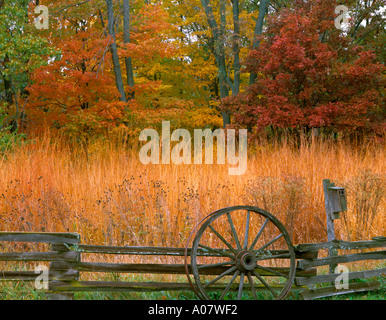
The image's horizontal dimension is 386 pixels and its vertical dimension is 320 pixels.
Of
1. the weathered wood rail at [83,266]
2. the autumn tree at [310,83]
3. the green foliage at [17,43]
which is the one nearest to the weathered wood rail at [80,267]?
the weathered wood rail at [83,266]

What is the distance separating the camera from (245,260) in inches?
158

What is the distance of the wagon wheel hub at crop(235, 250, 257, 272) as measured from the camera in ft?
13.0

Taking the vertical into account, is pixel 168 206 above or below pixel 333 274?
above

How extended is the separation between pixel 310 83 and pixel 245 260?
10.0m

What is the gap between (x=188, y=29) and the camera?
67.5ft

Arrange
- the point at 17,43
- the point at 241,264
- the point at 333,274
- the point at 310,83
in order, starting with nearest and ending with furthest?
1. the point at 241,264
2. the point at 333,274
3. the point at 17,43
4. the point at 310,83

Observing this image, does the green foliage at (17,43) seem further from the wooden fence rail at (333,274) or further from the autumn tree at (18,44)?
the wooden fence rail at (333,274)

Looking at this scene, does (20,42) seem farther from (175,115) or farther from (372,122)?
(372,122)

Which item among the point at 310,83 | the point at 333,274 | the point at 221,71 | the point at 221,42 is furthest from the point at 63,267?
the point at 221,71

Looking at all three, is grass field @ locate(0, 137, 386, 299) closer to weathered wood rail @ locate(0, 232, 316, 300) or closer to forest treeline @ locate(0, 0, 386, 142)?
weathered wood rail @ locate(0, 232, 316, 300)

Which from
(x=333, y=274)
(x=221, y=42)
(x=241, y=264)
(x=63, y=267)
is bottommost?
(x=333, y=274)

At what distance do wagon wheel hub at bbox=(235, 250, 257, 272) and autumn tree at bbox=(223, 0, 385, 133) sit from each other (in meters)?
8.38

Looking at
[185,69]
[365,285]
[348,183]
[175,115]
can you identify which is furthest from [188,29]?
[365,285]

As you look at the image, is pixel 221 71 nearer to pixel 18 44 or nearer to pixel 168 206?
pixel 18 44
